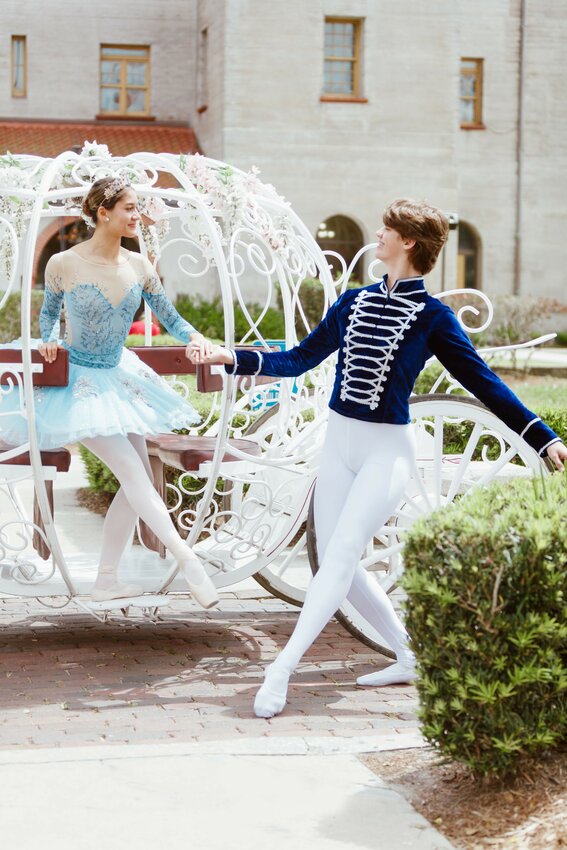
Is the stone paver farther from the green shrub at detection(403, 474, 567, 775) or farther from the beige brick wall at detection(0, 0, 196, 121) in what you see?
the beige brick wall at detection(0, 0, 196, 121)

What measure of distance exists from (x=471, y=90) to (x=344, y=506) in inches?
994

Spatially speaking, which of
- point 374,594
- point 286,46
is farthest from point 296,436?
point 286,46

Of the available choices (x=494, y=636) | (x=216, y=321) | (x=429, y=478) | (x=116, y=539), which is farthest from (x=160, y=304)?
(x=216, y=321)

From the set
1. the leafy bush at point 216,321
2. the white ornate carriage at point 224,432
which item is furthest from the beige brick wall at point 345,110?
the white ornate carriage at point 224,432

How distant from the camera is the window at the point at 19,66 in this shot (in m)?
26.8

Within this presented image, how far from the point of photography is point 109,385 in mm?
5242

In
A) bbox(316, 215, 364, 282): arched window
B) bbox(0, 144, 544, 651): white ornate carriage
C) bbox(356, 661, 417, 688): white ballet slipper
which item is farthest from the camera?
bbox(316, 215, 364, 282): arched window

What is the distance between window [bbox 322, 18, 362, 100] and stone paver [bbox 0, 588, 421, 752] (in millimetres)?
19971

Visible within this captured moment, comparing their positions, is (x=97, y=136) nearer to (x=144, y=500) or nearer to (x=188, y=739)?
(x=144, y=500)

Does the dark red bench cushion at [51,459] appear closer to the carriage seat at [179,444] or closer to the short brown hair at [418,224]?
the carriage seat at [179,444]

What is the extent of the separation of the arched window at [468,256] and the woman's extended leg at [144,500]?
77.6ft

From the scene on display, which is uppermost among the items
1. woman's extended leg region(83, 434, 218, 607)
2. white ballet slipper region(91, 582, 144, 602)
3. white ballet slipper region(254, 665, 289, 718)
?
woman's extended leg region(83, 434, 218, 607)

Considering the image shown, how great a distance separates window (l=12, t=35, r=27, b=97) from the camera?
2678cm

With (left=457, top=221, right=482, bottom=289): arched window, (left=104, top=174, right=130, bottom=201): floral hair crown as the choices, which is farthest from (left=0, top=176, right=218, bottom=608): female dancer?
(left=457, top=221, right=482, bottom=289): arched window
